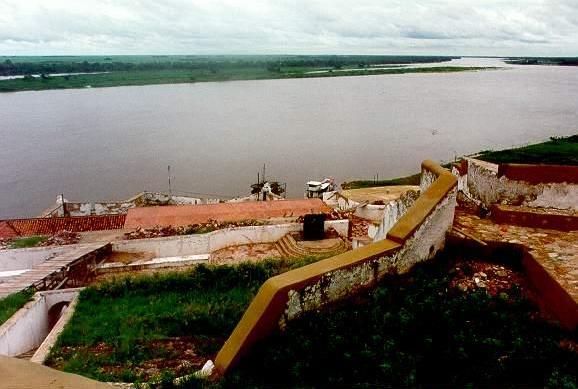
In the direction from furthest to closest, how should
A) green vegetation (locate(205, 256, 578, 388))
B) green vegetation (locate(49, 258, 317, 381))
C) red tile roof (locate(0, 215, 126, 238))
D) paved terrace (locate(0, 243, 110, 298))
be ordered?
red tile roof (locate(0, 215, 126, 238)) < paved terrace (locate(0, 243, 110, 298)) < green vegetation (locate(49, 258, 317, 381)) < green vegetation (locate(205, 256, 578, 388))

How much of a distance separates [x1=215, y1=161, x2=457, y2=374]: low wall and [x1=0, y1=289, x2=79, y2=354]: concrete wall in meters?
4.70

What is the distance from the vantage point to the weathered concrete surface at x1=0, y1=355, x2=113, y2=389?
2.94 meters

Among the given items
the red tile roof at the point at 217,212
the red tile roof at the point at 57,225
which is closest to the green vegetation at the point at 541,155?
the red tile roof at the point at 217,212

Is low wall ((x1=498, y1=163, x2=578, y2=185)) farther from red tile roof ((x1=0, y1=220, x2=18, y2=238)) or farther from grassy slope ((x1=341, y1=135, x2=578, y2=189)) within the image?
grassy slope ((x1=341, y1=135, x2=578, y2=189))

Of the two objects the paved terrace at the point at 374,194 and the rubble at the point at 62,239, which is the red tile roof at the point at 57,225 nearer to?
the rubble at the point at 62,239

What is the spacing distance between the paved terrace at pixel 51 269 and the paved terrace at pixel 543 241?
7929mm

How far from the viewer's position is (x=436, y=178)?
22.0 feet

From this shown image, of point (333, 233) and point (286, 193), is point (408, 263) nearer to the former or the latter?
point (333, 233)

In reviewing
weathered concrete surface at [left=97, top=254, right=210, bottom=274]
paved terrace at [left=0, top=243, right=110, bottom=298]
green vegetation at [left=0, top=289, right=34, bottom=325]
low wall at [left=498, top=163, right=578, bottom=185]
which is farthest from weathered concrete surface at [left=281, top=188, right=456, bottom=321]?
weathered concrete surface at [left=97, top=254, right=210, bottom=274]

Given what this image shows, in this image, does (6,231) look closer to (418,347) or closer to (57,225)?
(57,225)

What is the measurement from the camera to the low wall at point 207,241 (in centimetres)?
1246

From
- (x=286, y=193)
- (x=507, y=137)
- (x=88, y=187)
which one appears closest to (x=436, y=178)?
(x=286, y=193)

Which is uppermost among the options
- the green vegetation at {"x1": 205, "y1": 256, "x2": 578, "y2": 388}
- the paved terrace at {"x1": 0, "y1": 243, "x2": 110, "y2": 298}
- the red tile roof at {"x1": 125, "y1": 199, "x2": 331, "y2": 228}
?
the green vegetation at {"x1": 205, "y1": 256, "x2": 578, "y2": 388}

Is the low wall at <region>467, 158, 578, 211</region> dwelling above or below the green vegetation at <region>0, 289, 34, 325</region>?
above
